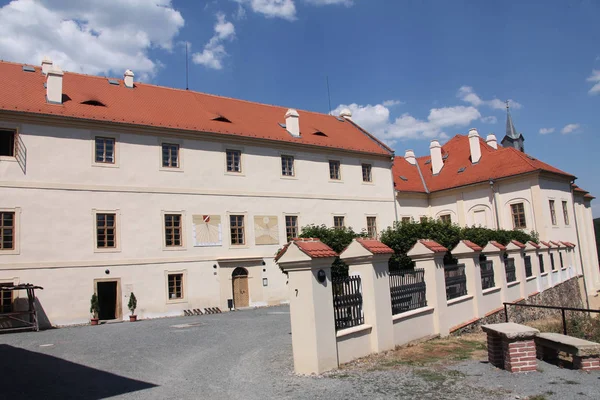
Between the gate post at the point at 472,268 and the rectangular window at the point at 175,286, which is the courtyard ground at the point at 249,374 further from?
the rectangular window at the point at 175,286

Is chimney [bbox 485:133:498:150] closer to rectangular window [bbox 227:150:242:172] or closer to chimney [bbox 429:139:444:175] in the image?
chimney [bbox 429:139:444:175]

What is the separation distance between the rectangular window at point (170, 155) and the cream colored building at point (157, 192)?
60 millimetres

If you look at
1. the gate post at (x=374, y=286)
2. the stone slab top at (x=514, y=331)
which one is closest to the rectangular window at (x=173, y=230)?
the gate post at (x=374, y=286)

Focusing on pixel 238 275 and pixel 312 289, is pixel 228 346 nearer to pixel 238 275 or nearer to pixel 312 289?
pixel 312 289

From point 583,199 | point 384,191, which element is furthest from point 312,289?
point 583,199

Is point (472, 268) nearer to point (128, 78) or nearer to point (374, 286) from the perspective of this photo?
point (374, 286)

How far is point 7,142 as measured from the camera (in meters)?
20.8

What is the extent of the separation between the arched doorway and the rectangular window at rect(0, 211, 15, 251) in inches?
393

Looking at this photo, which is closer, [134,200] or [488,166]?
[134,200]

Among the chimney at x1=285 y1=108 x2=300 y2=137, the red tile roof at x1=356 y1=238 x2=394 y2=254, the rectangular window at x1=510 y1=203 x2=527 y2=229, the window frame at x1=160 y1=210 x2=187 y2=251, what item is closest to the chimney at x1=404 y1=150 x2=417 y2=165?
the rectangular window at x1=510 y1=203 x2=527 y2=229

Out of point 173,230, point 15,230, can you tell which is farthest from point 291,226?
point 15,230

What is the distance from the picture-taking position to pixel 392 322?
10406 mm

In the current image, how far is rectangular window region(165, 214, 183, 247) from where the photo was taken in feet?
78.6

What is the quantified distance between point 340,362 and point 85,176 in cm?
1709
